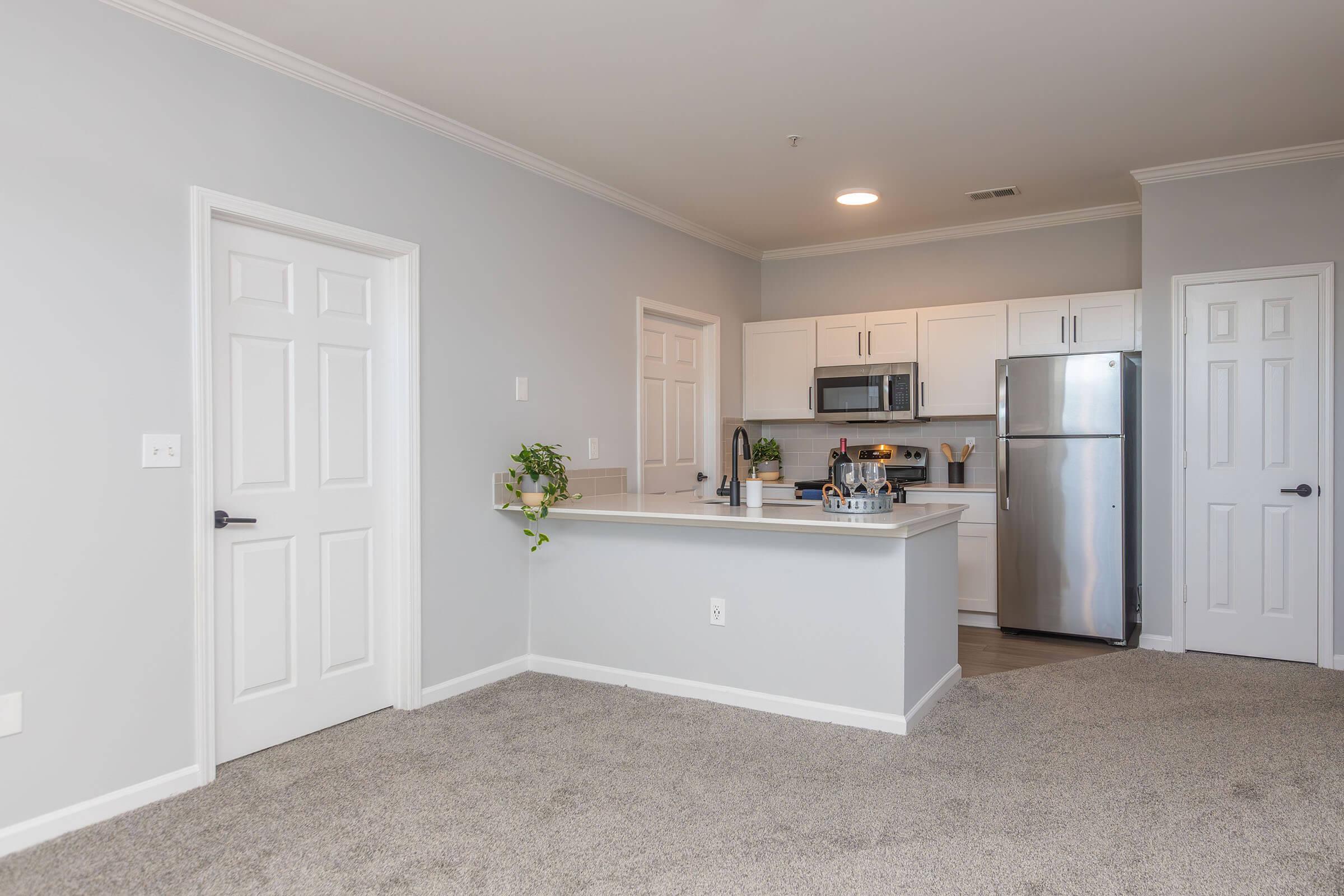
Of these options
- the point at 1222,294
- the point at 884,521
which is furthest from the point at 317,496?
the point at 1222,294

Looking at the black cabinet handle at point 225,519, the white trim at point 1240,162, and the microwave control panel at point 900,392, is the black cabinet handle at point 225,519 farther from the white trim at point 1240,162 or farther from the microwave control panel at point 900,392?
the white trim at point 1240,162

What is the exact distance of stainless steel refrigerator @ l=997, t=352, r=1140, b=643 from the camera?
4.52 m

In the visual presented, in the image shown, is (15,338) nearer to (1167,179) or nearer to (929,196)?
(929,196)

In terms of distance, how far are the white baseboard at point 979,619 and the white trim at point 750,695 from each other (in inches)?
49.6

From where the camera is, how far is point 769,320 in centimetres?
607

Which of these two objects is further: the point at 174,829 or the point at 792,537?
the point at 792,537

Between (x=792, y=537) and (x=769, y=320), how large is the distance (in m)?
2.96

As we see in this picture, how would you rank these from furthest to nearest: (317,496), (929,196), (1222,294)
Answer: (929,196), (1222,294), (317,496)

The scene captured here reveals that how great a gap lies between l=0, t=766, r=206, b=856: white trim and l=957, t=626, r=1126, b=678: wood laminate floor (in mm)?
3146

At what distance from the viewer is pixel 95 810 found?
249 centimetres

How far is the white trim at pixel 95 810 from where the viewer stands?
2.33 meters

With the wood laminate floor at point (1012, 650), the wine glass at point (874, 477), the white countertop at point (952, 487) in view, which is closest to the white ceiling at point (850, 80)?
the wine glass at point (874, 477)

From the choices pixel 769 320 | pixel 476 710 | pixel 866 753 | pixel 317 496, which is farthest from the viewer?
pixel 769 320

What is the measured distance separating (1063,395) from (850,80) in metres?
2.30
